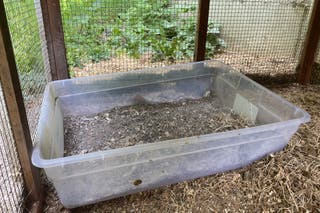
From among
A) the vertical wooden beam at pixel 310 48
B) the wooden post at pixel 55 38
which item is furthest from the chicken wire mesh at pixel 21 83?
the vertical wooden beam at pixel 310 48

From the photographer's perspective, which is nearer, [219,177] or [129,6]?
[219,177]

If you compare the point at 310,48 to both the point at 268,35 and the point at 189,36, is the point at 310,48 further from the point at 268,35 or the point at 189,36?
the point at 189,36

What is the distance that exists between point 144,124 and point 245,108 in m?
0.62

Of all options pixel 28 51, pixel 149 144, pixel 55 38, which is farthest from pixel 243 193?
pixel 55 38

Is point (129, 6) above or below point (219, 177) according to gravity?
above

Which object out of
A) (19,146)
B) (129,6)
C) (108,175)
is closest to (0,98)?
(19,146)

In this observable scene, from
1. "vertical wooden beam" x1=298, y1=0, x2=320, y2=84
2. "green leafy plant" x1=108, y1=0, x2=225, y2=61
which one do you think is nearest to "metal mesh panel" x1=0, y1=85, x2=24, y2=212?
"green leafy plant" x1=108, y1=0, x2=225, y2=61

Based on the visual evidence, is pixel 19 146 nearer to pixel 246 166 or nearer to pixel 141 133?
pixel 141 133

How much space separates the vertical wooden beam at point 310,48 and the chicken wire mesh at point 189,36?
81 mm

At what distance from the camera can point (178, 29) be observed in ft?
7.35

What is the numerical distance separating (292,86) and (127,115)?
4.72ft

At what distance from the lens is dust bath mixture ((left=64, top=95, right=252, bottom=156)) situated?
1.42 meters

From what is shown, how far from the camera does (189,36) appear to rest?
2.27 meters

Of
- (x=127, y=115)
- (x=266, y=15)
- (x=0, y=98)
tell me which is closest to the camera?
(x=0, y=98)
